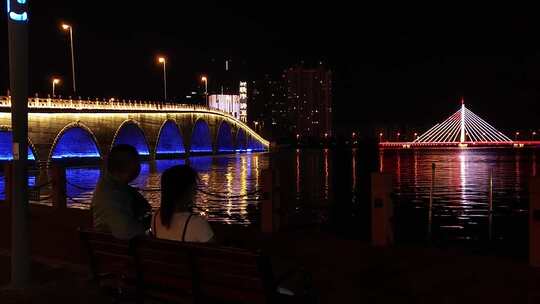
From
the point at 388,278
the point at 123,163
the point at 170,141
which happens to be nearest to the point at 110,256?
the point at 123,163

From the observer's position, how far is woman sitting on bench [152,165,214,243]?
510 cm

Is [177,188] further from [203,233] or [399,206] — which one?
[399,206]

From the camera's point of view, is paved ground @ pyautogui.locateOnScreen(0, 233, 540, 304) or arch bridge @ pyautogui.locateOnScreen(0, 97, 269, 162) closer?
paved ground @ pyautogui.locateOnScreen(0, 233, 540, 304)

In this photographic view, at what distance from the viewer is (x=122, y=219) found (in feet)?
18.3

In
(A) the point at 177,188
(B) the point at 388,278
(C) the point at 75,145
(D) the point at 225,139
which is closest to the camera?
(A) the point at 177,188

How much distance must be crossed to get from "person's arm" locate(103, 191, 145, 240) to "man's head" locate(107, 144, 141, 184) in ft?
0.56

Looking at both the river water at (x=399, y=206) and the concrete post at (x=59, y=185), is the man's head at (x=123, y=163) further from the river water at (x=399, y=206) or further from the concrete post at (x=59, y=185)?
the concrete post at (x=59, y=185)

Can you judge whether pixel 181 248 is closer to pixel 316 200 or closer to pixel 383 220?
pixel 383 220

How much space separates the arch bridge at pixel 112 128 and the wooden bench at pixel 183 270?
179 feet

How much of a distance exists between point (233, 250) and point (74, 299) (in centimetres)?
330

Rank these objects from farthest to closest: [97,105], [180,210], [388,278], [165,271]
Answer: [97,105], [388,278], [165,271], [180,210]

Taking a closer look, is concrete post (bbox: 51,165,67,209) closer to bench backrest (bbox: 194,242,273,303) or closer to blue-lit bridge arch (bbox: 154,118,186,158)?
bench backrest (bbox: 194,242,273,303)

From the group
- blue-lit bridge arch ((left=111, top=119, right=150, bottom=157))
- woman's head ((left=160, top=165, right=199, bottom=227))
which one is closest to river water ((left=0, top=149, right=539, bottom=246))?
woman's head ((left=160, top=165, right=199, bottom=227))

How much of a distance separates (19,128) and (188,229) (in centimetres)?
348
